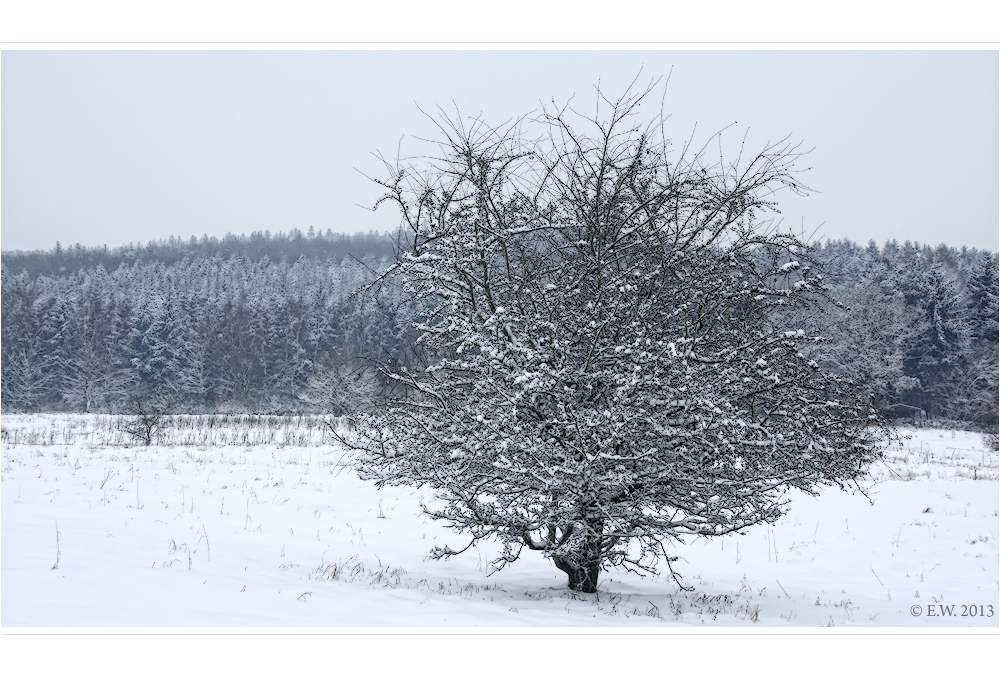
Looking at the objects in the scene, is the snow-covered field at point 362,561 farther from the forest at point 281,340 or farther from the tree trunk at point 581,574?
the forest at point 281,340

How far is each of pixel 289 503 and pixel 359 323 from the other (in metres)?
40.8

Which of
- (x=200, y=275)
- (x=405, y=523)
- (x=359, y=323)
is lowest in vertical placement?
(x=405, y=523)

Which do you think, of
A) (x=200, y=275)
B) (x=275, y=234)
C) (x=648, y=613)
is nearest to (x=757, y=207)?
(x=648, y=613)

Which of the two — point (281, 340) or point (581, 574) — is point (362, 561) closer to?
point (581, 574)

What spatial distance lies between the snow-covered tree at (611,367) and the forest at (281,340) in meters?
22.0

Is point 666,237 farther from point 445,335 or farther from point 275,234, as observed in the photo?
point 275,234

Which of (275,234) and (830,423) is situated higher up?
(275,234)

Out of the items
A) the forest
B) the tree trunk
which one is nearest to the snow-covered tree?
the tree trunk

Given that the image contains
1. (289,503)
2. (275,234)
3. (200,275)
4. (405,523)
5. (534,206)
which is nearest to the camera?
(534,206)

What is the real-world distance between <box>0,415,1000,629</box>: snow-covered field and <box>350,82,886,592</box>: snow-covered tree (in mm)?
981

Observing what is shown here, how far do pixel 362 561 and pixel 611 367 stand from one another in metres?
4.16

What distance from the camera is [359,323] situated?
52312 millimetres

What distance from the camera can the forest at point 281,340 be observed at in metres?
41.8

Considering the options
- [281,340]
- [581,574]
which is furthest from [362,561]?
[281,340]
